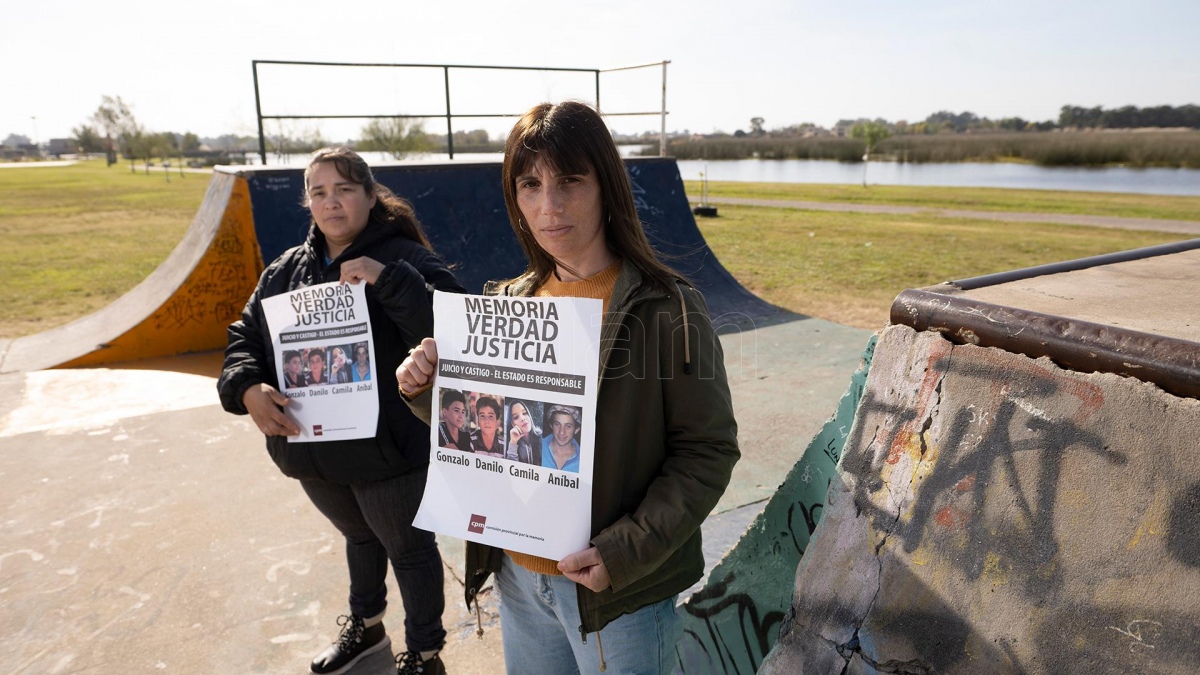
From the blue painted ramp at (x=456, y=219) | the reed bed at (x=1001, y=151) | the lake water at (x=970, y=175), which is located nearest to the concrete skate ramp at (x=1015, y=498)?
the blue painted ramp at (x=456, y=219)

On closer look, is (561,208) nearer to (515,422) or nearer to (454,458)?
(515,422)

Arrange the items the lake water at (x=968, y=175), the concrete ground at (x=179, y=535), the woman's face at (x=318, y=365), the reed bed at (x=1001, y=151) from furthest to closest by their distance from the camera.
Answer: the reed bed at (x=1001, y=151)
the lake water at (x=968, y=175)
the concrete ground at (x=179, y=535)
the woman's face at (x=318, y=365)

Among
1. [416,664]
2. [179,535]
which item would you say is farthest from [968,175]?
[416,664]

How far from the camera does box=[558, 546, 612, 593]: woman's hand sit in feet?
4.73

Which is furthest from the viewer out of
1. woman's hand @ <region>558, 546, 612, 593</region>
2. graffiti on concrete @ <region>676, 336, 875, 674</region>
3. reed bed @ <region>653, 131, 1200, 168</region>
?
reed bed @ <region>653, 131, 1200, 168</region>

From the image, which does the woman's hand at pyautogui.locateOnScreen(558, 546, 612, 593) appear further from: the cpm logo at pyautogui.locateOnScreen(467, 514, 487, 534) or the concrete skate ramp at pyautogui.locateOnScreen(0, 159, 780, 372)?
the concrete skate ramp at pyautogui.locateOnScreen(0, 159, 780, 372)

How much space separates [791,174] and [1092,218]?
31.3 metres

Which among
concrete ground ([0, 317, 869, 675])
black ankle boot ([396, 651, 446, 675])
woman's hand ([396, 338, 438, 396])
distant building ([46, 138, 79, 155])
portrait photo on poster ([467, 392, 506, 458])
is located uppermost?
distant building ([46, 138, 79, 155])

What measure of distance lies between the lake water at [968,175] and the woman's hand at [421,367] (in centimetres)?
2875

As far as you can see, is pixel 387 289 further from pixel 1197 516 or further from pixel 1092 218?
pixel 1092 218

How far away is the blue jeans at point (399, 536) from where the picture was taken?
7.91 ft

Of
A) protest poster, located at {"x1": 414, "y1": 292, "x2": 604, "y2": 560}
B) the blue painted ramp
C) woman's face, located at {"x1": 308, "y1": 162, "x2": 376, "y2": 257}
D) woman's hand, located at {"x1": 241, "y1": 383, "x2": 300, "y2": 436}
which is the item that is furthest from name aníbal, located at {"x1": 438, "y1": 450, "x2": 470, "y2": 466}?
the blue painted ramp

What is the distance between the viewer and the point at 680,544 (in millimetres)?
1487

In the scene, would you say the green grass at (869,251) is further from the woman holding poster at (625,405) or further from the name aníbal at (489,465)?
the name aníbal at (489,465)
